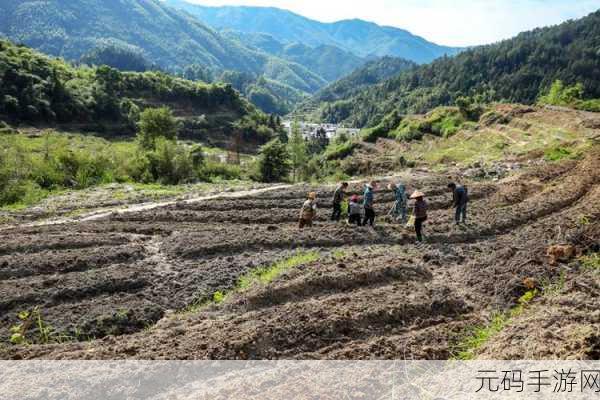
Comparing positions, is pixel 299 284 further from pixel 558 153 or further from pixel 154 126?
pixel 154 126

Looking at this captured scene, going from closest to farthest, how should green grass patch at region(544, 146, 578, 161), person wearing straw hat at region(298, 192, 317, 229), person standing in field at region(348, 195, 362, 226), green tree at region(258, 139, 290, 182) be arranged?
person standing in field at region(348, 195, 362, 226)
person wearing straw hat at region(298, 192, 317, 229)
green grass patch at region(544, 146, 578, 161)
green tree at region(258, 139, 290, 182)

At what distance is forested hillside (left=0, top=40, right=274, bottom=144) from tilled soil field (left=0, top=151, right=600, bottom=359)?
3553 inches

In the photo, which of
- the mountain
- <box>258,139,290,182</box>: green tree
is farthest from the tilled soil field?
the mountain

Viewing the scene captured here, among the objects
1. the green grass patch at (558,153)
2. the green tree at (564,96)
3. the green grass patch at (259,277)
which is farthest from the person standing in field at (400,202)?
the green tree at (564,96)

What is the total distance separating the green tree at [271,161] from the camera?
5125 centimetres

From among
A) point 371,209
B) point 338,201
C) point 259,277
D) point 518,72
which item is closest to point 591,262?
point 371,209

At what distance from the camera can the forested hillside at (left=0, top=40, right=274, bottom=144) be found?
95000mm

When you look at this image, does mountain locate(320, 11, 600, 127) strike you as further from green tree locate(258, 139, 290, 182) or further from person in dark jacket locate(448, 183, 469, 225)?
person in dark jacket locate(448, 183, 469, 225)

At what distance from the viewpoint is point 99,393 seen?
8.59 m

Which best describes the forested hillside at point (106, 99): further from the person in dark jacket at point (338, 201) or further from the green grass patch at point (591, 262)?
the green grass patch at point (591, 262)

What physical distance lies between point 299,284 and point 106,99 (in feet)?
368

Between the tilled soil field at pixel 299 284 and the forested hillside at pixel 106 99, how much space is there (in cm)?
9024

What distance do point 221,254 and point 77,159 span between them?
27.5 metres

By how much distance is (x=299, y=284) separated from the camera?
12.8m
